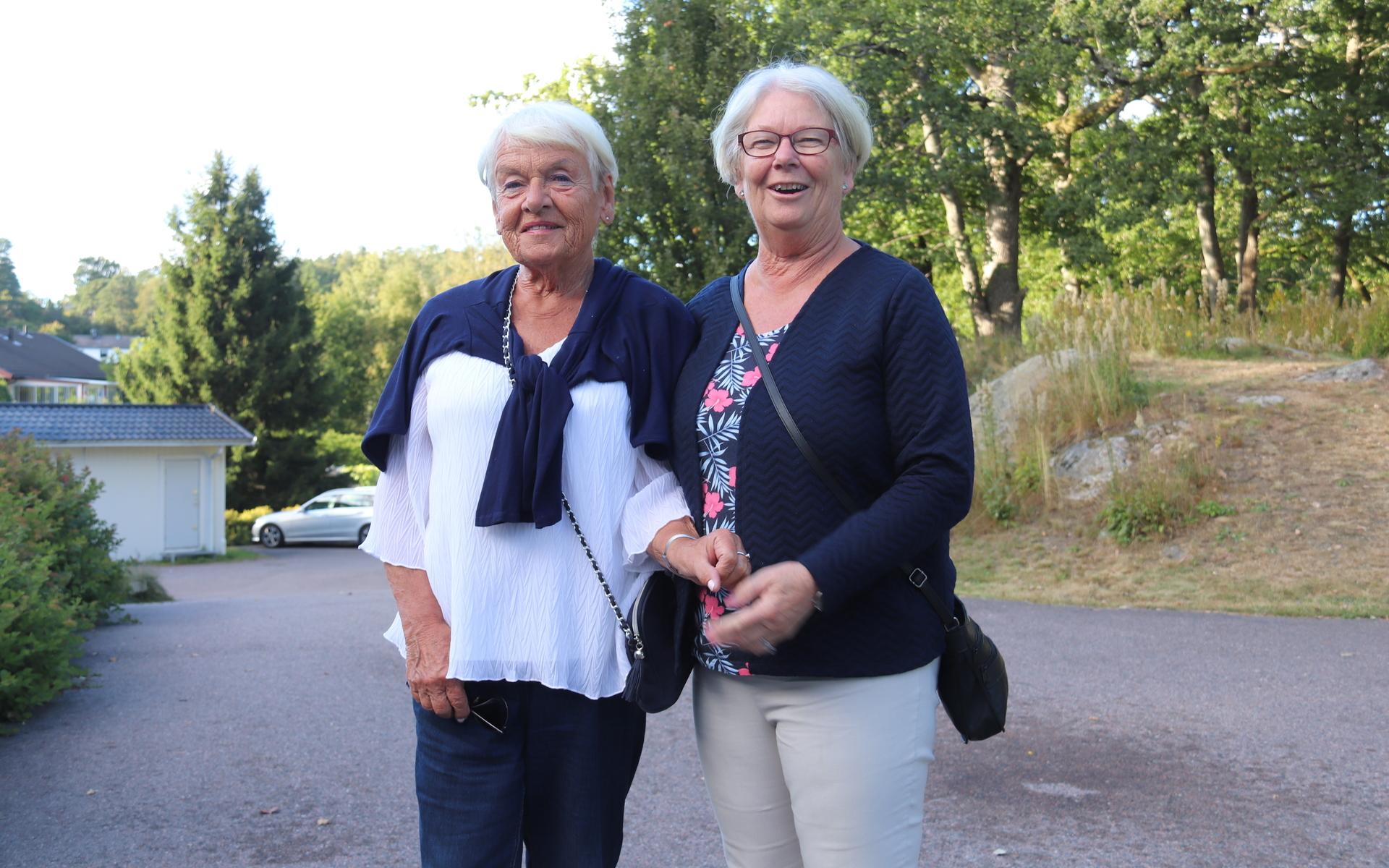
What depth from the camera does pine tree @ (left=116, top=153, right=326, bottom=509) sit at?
35062 mm

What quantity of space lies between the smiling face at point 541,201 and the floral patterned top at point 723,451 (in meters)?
0.45

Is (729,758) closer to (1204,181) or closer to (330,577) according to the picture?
(330,577)

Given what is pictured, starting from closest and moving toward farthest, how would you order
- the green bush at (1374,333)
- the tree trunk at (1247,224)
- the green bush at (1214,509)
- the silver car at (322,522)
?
1. the green bush at (1214,509)
2. the green bush at (1374,333)
3. the tree trunk at (1247,224)
4. the silver car at (322,522)

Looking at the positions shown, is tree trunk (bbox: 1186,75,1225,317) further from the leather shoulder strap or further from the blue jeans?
the blue jeans

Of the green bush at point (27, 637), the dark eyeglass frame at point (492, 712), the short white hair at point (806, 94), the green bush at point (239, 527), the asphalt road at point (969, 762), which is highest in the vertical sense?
the short white hair at point (806, 94)

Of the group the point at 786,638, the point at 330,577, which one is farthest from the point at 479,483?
the point at 330,577

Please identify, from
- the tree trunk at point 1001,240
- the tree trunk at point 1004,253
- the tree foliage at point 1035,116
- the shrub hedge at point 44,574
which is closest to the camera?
the shrub hedge at point 44,574

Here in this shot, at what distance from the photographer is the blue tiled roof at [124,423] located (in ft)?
92.6

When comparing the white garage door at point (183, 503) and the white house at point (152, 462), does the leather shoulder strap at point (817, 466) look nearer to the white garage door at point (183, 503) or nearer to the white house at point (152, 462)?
the white house at point (152, 462)

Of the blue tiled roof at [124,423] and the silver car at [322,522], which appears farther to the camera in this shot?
the silver car at [322,522]

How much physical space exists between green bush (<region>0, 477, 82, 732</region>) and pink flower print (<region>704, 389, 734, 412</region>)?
193 inches

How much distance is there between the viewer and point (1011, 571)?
38.3ft

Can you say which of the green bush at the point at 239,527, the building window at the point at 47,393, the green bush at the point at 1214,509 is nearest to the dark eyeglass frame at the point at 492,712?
the green bush at the point at 1214,509

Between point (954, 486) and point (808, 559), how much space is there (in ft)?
0.95
